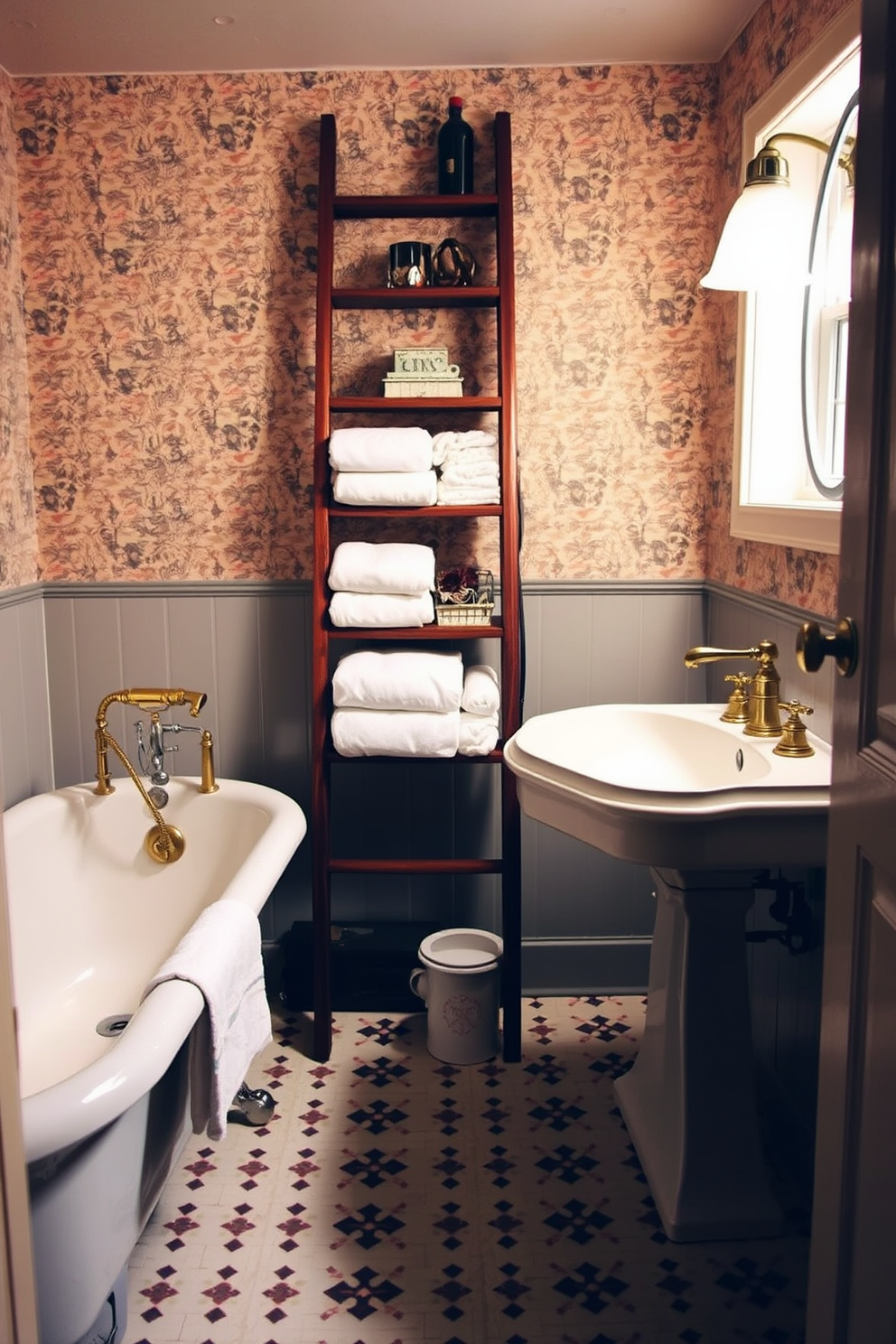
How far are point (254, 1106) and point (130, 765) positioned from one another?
0.87m

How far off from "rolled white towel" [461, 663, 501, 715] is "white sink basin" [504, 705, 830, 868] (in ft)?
1.02

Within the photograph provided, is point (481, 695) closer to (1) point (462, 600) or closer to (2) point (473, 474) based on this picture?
(1) point (462, 600)

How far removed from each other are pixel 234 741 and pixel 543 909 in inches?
38.7

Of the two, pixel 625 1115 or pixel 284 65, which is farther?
pixel 284 65

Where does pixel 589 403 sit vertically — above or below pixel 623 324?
below

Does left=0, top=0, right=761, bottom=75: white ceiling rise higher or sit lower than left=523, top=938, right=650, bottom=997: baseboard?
higher

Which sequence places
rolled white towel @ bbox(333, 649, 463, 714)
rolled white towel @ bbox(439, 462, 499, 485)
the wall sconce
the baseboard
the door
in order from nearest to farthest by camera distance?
the door < the wall sconce < rolled white towel @ bbox(333, 649, 463, 714) < rolled white towel @ bbox(439, 462, 499, 485) < the baseboard

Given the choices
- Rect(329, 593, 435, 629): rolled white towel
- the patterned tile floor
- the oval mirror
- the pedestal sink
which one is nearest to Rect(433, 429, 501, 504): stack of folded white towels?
Rect(329, 593, 435, 629): rolled white towel

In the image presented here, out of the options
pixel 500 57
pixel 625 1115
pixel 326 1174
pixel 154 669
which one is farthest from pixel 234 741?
pixel 500 57

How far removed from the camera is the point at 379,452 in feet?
8.74

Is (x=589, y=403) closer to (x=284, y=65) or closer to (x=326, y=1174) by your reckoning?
(x=284, y=65)

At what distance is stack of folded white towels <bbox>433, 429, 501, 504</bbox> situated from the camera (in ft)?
9.00

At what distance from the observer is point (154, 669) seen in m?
3.08

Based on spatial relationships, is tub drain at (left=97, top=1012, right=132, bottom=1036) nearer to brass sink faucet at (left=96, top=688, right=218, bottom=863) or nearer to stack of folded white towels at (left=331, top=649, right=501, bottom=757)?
brass sink faucet at (left=96, top=688, right=218, bottom=863)
